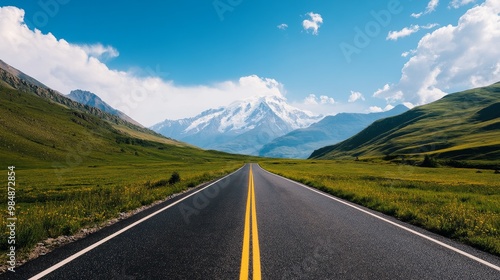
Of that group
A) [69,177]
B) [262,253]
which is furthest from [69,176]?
[262,253]

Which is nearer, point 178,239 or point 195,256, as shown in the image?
point 195,256

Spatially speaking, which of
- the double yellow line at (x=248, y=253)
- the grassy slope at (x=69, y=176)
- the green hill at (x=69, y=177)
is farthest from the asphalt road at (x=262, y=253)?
the grassy slope at (x=69, y=176)

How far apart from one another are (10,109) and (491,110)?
31162 cm

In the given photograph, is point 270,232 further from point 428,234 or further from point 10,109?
point 10,109

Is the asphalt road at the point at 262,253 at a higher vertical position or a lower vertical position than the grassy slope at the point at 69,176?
lower

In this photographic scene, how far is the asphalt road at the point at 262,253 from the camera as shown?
5.41 metres

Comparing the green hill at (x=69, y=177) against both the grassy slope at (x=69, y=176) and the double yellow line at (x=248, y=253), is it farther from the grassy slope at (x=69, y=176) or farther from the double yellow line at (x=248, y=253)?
the double yellow line at (x=248, y=253)

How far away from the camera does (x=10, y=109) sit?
516ft

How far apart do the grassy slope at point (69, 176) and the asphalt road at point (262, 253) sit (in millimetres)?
1942

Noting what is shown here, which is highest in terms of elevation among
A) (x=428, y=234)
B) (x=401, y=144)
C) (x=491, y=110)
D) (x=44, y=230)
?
(x=491, y=110)

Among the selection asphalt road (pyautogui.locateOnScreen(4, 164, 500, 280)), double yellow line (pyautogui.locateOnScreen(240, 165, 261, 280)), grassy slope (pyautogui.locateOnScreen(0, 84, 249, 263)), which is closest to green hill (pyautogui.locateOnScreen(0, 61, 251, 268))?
grassy slope (pyautogui.locateOnScreen(0, 84, 249, 263))

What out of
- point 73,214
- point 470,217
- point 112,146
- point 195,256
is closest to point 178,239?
point 195,256

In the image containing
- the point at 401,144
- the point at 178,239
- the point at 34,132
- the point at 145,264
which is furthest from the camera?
the point at 401,144

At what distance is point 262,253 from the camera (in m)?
6.49
